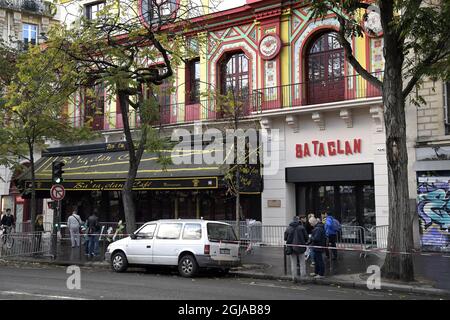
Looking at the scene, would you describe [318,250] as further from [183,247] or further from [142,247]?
[142,247]

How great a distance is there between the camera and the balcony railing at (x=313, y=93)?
1964 centimetres

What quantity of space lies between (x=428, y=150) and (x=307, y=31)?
6889 millimetres

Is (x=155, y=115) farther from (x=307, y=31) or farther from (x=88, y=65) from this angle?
(x=307, y=31)

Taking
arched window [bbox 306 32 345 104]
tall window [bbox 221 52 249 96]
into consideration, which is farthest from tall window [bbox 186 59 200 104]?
arched window [bbox 306 32 345 104]

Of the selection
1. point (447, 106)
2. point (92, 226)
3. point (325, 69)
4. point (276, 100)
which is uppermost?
point (325, 69)

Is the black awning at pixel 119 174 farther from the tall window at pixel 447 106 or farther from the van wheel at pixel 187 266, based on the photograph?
the tall window at pixel 447 106

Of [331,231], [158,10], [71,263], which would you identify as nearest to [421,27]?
[331,231]

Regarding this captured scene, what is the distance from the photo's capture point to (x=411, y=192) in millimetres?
18703

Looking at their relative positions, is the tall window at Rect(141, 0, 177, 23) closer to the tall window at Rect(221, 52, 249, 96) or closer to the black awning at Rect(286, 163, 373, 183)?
the tall window at Rect(221, 52, 249, 96)

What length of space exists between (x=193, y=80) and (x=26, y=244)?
1044 cm

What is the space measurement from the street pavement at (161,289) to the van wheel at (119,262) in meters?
0.31

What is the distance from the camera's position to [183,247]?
1401 centimetres
